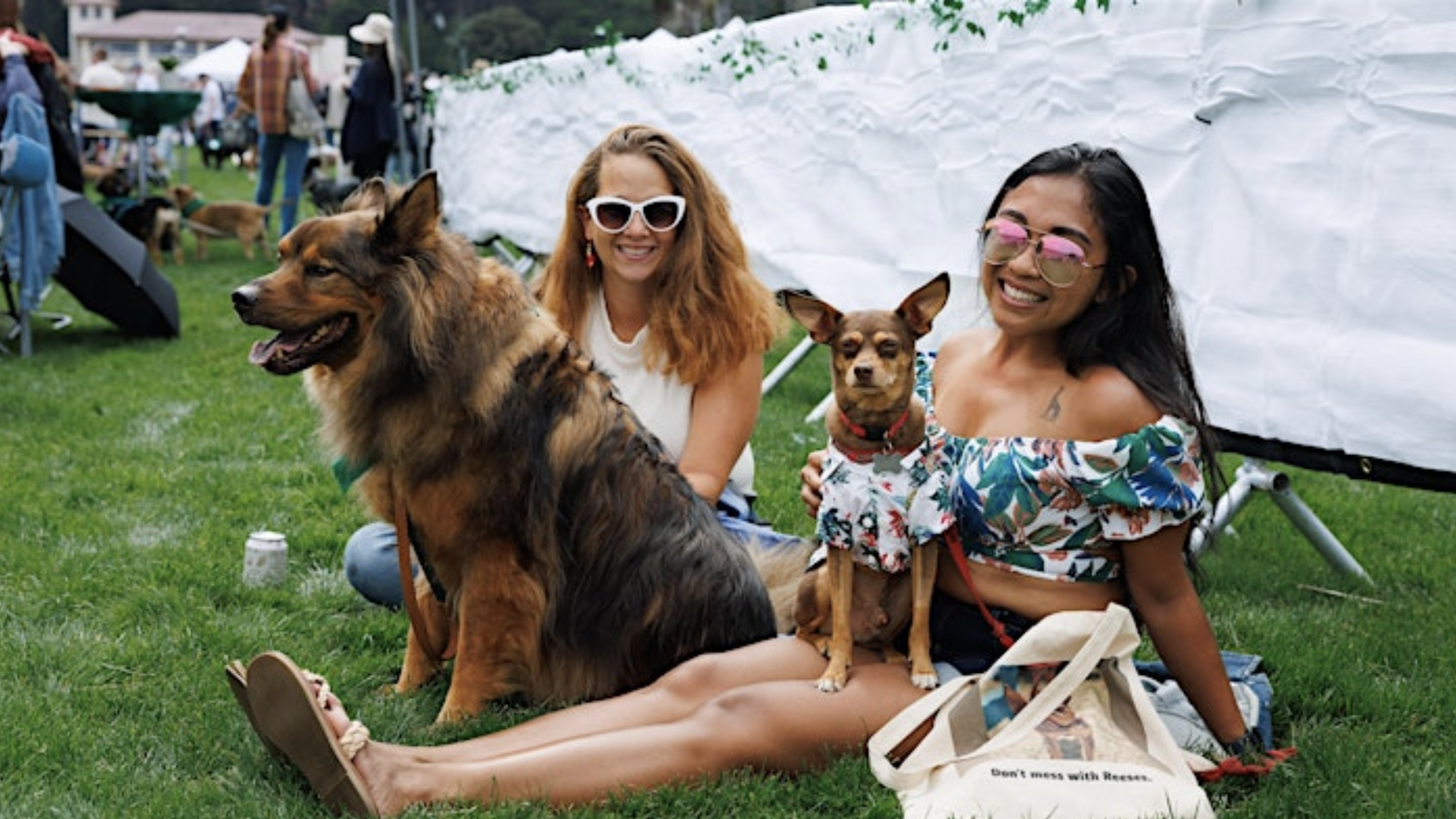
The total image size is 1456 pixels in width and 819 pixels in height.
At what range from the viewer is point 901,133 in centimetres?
650

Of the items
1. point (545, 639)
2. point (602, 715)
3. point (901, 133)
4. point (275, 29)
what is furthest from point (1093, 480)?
point (275, 29)

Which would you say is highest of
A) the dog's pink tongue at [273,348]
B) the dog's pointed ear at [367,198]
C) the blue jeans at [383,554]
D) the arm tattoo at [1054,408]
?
the dog's pointed ear at [367,198]

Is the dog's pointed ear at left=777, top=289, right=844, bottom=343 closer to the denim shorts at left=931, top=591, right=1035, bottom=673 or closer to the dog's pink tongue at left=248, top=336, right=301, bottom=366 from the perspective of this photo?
the denim shorts at left=931, top=591, right=1035, bottom=673

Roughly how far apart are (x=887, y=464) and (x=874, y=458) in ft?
0.11

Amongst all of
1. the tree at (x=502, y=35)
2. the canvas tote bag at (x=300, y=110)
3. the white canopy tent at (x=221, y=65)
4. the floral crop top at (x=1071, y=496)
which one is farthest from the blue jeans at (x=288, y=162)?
the tree at (x=502, y=35)

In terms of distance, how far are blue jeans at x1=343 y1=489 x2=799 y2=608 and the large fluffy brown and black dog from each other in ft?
1.69

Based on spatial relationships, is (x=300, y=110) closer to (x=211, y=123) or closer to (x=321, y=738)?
(x=321, y=738)

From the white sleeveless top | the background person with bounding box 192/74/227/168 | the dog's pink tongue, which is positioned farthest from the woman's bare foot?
the background person with bounding box 192/74/227/168

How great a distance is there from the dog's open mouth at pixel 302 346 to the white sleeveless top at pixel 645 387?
860 mm

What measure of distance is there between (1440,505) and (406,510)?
489cm

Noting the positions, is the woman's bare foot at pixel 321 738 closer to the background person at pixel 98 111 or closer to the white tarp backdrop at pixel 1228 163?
the white tarp backdrop at pixel 1228 163

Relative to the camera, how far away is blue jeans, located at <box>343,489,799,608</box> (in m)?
4.15

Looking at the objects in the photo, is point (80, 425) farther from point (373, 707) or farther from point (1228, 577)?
point (1228, 577)

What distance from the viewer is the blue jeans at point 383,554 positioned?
163 inches
